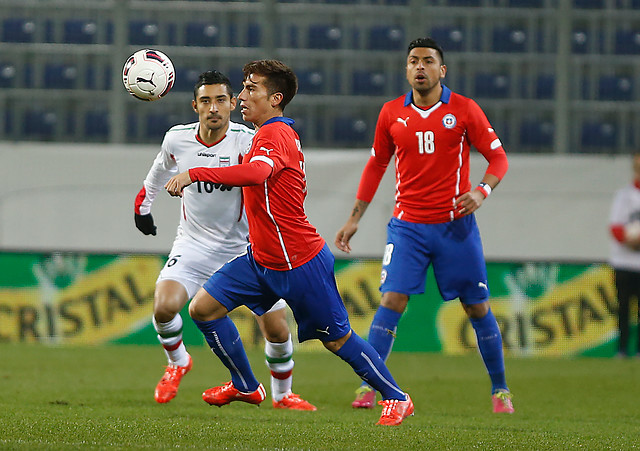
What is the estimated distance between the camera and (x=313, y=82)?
14906 millimetres

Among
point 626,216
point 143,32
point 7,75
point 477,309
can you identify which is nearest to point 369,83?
point 143,32

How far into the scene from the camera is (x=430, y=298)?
10.6m

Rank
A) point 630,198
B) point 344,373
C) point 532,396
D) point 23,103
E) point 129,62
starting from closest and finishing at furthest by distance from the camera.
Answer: point 129,62
point 532,396
point 344,373
point 630,198
point 23,103

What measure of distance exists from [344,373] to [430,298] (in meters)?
2.36

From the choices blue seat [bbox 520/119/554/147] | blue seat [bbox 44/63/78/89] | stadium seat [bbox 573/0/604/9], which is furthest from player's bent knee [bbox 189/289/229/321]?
stadium seat [bbox 573/0/604/9]

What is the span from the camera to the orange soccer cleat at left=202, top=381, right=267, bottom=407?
5.63 meters

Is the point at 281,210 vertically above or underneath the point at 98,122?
above

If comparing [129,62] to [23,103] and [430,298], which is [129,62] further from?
[23,103]

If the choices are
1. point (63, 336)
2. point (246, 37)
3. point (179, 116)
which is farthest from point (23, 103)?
point (63, 336)

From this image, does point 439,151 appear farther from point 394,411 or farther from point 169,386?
point 169,386

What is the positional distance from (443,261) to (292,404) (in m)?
1.27

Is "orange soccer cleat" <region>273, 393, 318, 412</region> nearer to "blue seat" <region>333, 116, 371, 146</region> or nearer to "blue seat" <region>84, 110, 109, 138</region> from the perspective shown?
"blue seat" <region>333, 116, 371, 146</region>

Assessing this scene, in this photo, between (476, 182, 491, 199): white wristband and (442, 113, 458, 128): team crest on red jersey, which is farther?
(442, 113, 458, 128): team crest on red jersey

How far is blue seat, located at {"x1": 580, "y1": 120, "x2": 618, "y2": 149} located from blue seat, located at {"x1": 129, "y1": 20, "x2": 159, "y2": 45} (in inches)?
262
